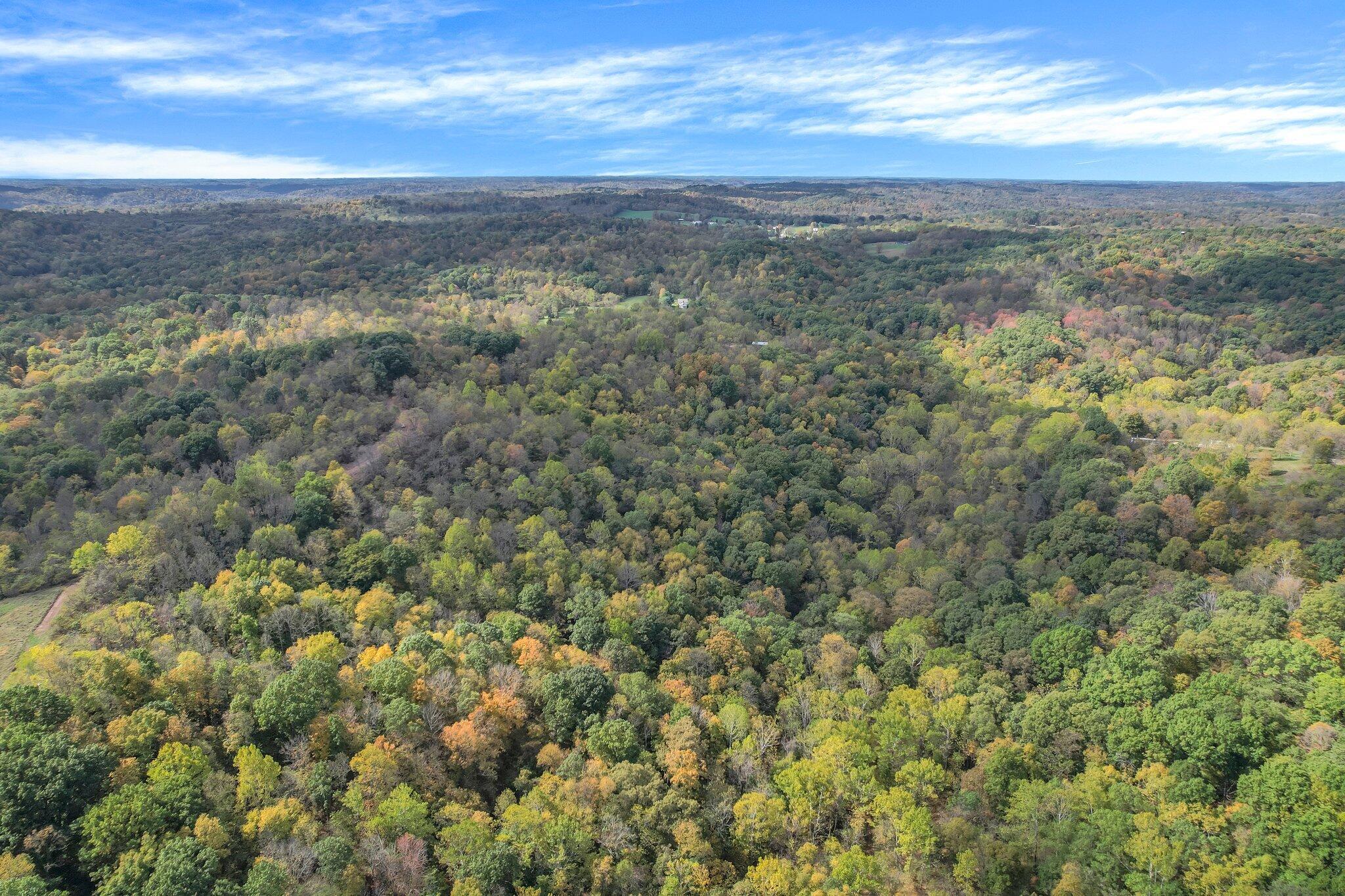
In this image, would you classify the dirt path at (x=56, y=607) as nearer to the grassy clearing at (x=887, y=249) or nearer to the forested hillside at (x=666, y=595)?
the forested hillside at (x=666, y=595)

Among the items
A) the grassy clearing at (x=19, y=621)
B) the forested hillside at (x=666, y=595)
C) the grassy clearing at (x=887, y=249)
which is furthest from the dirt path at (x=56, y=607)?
the grassy clearing at (x=887, y=249)

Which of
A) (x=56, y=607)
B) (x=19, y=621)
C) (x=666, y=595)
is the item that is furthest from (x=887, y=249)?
(x=19, y=621)

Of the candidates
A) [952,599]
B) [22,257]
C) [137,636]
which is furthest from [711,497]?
[22,257]

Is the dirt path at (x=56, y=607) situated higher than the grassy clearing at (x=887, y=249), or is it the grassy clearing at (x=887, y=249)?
the grassy clearing at (x=887, y=249)

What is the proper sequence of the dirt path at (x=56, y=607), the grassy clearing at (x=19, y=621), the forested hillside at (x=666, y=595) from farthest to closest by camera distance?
the dirt path at (x=56, y=607) < the grassy clearing at (x=19, y=621) < the forested hillside at (x=666, y=595)

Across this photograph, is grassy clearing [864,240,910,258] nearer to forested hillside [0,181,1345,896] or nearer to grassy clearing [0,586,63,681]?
forested hillside [0,181,1345,896]

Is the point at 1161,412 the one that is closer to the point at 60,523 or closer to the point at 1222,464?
the point at 1222,464
